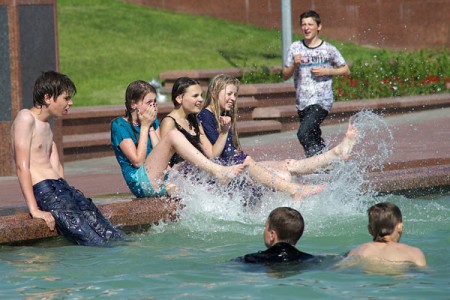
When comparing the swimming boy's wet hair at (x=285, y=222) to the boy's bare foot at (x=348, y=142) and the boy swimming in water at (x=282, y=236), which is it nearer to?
the boy swimming in water at (x=282, y=236)

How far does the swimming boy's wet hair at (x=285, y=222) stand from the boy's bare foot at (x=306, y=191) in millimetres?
2044

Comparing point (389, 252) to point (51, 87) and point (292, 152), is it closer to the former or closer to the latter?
point (51, 87)

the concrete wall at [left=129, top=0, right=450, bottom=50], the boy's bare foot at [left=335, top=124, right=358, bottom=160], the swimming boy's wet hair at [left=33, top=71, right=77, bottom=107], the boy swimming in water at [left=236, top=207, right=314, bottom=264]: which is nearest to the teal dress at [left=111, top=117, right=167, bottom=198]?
the swimming boy's wet hair at [left=33, top=71, right=77, bottom=107]

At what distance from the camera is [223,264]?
7.54 meters

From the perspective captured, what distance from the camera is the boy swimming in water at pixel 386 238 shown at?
22.4 feet

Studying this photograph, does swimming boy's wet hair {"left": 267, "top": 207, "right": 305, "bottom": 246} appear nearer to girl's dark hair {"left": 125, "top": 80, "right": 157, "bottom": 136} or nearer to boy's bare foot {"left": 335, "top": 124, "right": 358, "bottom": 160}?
girl's dark hair {"left": 125, "top": 80, "right": 157, "bottom": 136}

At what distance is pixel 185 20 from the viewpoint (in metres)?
23.0

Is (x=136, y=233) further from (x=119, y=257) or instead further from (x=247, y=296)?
(x=247, y=296)

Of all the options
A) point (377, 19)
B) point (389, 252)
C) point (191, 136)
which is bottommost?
point (389, 252)

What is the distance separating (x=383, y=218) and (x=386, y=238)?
0.19 metres

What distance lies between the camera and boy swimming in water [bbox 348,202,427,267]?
22.4 feet

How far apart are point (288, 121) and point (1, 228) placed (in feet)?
27.4

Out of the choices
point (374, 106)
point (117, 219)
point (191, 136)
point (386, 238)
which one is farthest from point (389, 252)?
point (374, 106)

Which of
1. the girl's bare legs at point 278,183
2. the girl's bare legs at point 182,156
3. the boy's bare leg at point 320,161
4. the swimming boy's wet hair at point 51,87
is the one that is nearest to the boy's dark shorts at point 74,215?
the swimming boy's wet hair at point 51,87
